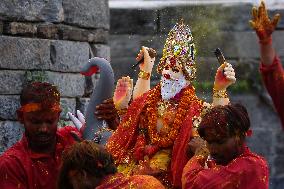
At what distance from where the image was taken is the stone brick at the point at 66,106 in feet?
26.6

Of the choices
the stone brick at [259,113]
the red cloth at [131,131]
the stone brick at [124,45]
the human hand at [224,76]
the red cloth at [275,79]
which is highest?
the red cloth at [275,79]

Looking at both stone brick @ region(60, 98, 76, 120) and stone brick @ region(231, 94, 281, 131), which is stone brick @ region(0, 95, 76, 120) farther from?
stone brick @ region(231, 94, 281, 131)

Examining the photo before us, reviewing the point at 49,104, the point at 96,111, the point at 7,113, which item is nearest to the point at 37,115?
the point at 49,104

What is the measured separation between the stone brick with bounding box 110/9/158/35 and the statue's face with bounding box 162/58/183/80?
19.2 feet

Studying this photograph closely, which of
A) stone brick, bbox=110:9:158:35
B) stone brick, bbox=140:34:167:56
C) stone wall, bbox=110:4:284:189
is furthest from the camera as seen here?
stone brick, bbox=110:9:158:35

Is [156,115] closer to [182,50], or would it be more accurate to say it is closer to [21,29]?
[182,50]

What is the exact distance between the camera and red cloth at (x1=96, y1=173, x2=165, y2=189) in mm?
4449

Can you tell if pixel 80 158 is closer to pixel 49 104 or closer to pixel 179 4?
pixel 49 104

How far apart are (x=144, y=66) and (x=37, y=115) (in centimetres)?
153

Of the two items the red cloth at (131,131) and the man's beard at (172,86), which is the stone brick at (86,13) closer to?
the red cloth at (131,131)

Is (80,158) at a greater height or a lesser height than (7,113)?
greater

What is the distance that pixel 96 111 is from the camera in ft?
20.9

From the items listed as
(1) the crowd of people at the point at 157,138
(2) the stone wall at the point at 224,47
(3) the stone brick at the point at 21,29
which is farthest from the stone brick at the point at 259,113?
(1) the crowd of people at the point at 157,138

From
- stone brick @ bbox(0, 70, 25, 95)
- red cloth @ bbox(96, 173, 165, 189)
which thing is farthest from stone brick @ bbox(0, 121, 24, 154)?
red cloth @ bbox(96, 173, 165, 189)
